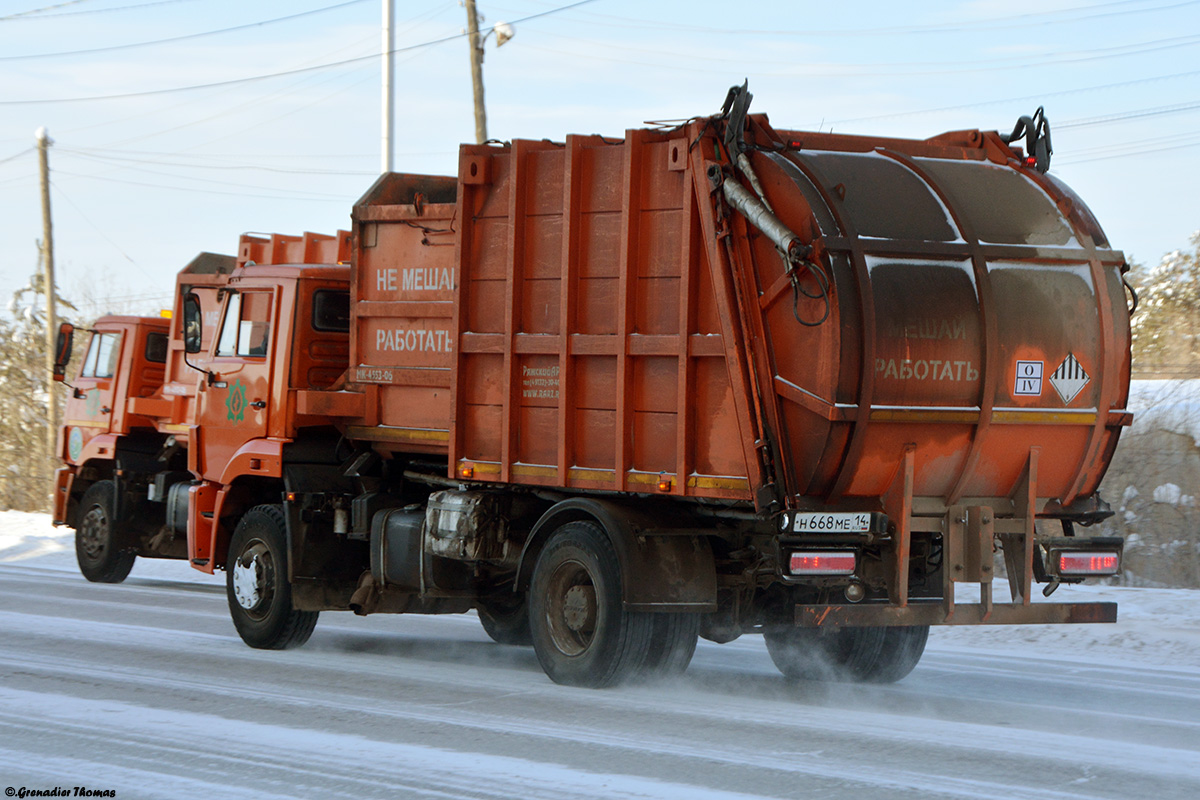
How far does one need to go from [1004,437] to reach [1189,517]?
9515 millimetres

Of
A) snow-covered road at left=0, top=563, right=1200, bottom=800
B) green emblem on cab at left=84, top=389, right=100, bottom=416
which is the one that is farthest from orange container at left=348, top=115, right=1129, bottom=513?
green emblem on cab at left=84, top=389, right=100, bottom=416

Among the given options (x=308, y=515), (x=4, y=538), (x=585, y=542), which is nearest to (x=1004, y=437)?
(x=585, y=542)

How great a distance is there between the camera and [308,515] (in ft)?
36.7

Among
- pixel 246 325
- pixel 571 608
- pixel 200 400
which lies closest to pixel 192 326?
pixel 246 325

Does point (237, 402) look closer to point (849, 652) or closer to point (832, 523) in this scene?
point (849, 652)

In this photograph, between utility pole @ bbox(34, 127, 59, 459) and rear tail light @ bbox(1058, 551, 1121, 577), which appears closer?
rear tail light @ bbox(1058, 551, 1121, 577)

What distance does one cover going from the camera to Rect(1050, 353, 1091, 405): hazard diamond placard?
28.3 feet

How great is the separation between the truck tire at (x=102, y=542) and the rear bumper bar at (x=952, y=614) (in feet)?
35.3

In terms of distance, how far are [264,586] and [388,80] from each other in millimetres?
15818

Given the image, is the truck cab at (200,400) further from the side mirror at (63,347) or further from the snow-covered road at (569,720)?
the snow-covered road at (569,720)

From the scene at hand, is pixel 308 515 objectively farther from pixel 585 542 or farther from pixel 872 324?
pixel 872 324

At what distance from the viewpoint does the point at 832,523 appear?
805cm

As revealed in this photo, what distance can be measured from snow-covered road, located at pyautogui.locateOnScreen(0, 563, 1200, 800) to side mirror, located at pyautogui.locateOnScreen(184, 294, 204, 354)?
225cm

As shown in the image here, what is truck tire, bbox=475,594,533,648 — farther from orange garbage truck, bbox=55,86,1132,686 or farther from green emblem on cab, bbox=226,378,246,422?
green emblem on cab, bbox=226,378,246,422
